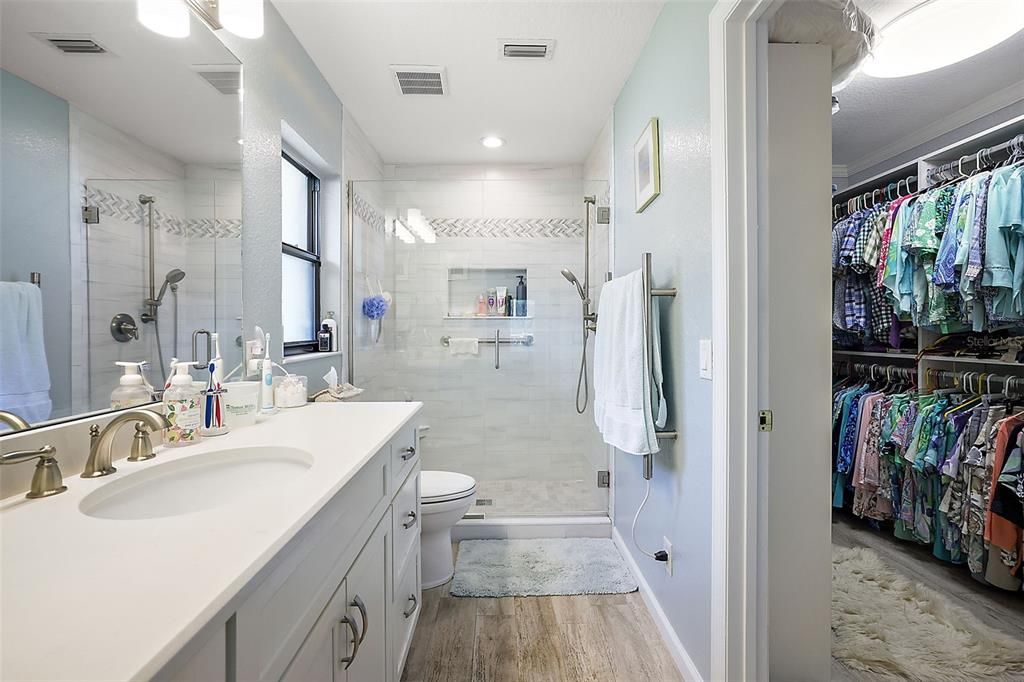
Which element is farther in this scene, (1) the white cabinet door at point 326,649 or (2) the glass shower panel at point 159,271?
(2) the glass shower panel at point 159,271

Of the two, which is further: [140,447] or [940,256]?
[940,256]

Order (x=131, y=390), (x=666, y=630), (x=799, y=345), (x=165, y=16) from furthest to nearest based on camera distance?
(x=666, y=630) < (x=799, y=345) < (x=165, y=16) < (x=131, y=390)

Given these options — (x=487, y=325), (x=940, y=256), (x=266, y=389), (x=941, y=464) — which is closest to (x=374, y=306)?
(x=487, y=325)

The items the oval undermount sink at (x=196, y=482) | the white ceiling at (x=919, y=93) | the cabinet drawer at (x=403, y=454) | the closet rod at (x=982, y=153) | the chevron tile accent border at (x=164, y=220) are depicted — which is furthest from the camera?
the white ceiling at (x=919, y=93)

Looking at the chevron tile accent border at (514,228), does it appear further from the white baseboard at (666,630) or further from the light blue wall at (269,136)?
the white baseboard at (666,630)

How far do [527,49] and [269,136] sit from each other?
1.16 metres

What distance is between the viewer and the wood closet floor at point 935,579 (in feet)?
5.89

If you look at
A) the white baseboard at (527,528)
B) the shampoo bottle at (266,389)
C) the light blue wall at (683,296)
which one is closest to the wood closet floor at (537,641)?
the light blue wall at (683,296)

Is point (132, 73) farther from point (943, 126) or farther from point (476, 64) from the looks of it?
point (943, 126)

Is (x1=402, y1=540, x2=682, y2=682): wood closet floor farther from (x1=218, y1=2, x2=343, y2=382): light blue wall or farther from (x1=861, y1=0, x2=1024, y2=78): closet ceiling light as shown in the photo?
(x1=861, y1=0, x2=1024, y2=78): closet ceiling light

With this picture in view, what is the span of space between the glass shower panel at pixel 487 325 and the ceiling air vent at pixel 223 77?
1395mm

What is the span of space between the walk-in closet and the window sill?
206 centimetres

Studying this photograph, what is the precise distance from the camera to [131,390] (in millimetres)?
1102

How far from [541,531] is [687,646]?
1.15 meters
